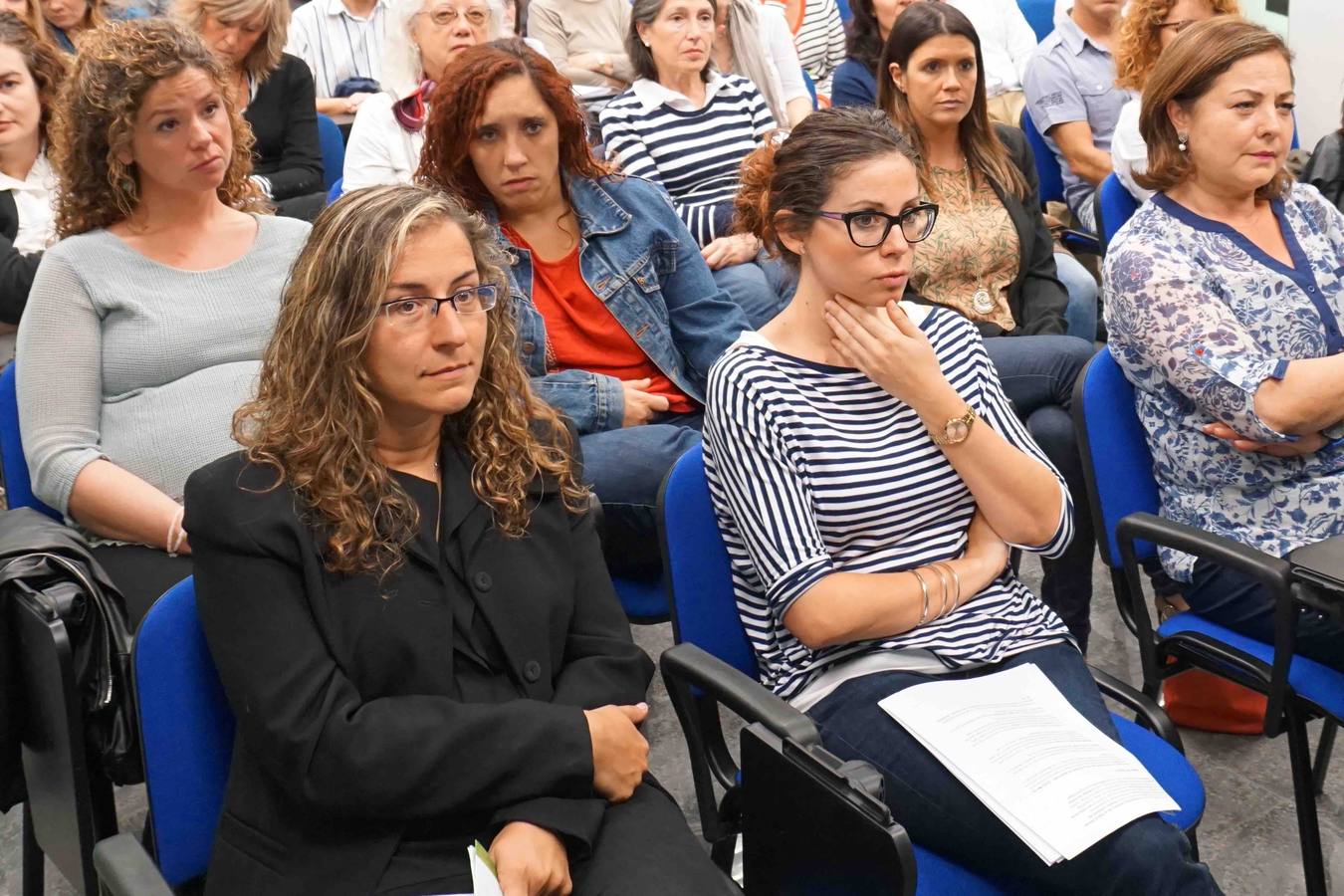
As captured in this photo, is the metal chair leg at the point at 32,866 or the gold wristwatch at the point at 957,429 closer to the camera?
the gold wristwatch at the point at 957,429

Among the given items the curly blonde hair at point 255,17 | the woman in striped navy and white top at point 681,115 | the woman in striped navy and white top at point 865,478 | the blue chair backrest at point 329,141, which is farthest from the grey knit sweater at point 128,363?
the blue chair backrest at point 329,141

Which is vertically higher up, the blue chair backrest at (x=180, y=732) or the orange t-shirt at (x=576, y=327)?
the orange t-shirt at (x=576, y=327)

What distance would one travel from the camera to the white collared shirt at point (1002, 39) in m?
4.72

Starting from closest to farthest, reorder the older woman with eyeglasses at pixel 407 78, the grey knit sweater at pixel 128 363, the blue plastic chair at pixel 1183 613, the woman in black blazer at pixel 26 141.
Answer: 1. the blue plastic chair at pixel 1183 613
2. the grey knit sweater at pixel 128 363
3. the woman in black blazer at pixel 26 141
4. the older woman with eyeglasses at pixel 407 78

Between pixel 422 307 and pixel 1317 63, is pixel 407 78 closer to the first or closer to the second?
pixel 422 307

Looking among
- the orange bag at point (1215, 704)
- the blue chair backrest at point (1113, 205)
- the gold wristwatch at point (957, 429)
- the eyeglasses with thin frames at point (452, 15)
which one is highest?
the eyeglasses with thin frames at point (452, 15)

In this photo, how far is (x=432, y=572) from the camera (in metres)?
1.54

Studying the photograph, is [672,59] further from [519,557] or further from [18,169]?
[519,557]

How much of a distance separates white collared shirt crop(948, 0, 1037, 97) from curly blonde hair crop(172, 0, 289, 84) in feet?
7.82

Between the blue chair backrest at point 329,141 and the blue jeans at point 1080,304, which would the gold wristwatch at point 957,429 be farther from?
the blue chair backrest at point 329,141

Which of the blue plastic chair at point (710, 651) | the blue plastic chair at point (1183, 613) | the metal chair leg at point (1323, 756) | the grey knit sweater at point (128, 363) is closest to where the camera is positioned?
the blue plastic chair at point (710, 651)

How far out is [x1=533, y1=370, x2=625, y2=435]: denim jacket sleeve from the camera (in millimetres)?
2342

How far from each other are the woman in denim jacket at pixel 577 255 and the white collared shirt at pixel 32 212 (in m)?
0.93

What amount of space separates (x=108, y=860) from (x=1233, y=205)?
2.00m
